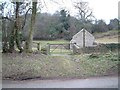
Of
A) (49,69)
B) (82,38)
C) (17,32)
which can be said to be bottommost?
(49,69)

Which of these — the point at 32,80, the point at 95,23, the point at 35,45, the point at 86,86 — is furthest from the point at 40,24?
the point at 86,86

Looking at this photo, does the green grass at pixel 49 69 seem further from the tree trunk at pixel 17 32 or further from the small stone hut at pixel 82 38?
the small stone hut at pixel 82 38

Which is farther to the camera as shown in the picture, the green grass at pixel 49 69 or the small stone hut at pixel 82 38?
the small stone hut at pixel 82 38

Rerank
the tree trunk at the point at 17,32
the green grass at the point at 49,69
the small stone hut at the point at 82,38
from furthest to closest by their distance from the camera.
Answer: the small stone hut at the point at 82,38
the tree trunk at the point at 17,32
the green grass at the point at 49,69

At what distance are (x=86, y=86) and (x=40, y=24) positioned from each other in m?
15.2

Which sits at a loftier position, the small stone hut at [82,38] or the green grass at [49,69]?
the small stone hut at [82,38]

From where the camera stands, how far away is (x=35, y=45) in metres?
16.3

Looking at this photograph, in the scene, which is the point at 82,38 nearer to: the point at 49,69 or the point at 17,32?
the point at 17,32

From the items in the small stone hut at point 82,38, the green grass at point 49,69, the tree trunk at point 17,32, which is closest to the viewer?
the green grass at point 49,69

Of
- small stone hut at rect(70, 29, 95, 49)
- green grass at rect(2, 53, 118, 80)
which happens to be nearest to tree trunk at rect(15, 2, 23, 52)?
green grass at rect(2, 53, 118, 80)

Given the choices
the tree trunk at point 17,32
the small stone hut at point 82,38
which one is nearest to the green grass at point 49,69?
the tree trunk at point 17,32

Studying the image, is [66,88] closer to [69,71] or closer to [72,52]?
[69,71]

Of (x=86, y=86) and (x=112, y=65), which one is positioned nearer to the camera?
(x=86, y=86)

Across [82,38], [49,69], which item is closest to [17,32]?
[49,69]
